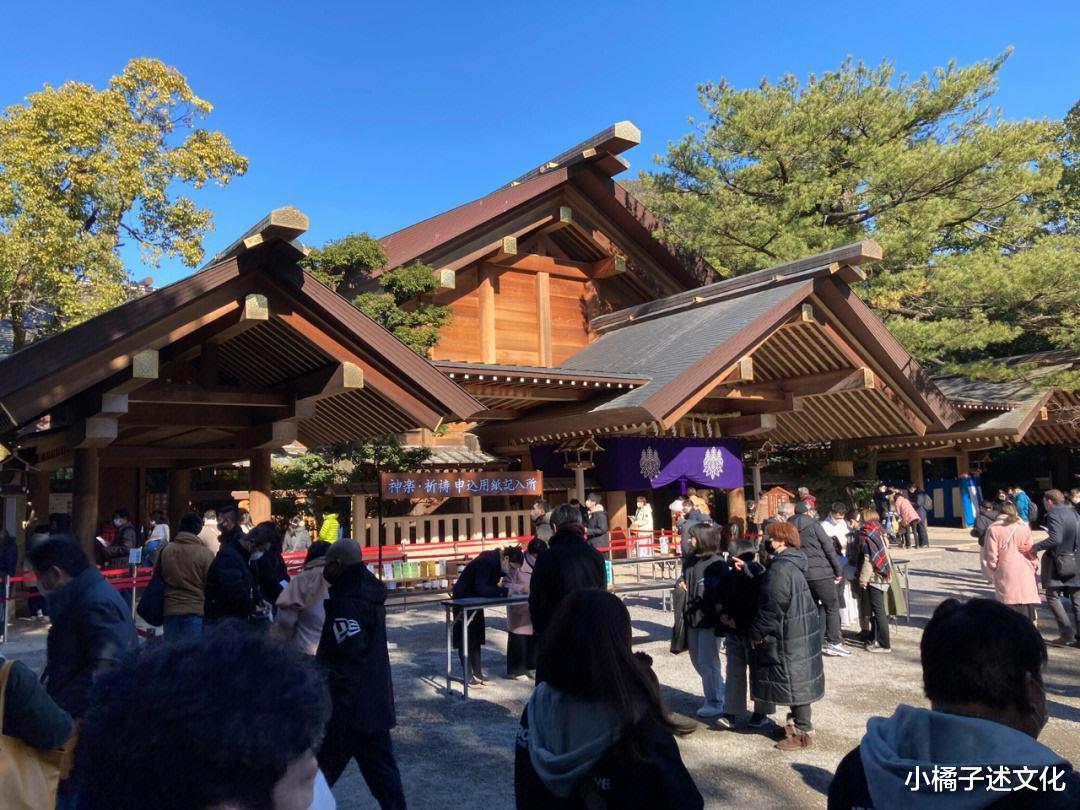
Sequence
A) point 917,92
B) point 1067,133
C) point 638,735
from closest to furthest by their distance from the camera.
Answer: point 638,735 < point 917,92 < point 1067,133

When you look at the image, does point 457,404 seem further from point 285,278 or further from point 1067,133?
point 1067,133

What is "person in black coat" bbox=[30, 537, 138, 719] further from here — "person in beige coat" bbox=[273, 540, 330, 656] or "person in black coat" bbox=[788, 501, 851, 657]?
"person in black coat" bbox=[788, 501, 851, 657]

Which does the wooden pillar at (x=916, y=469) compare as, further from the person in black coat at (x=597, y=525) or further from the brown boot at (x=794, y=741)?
the brown boot at (x=794, y=741)

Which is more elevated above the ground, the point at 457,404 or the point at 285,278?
the point at 285,278

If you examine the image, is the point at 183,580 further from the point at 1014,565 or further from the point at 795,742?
the point at 1014,565

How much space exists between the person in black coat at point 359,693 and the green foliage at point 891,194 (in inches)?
584

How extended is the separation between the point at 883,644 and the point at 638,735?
7.04 metres

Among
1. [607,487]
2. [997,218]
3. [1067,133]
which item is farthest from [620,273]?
Answer: [1067,133]

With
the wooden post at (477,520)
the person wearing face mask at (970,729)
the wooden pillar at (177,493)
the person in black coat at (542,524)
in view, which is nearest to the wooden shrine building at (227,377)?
the person in black coat at (542,524)

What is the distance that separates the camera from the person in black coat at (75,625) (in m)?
3.40

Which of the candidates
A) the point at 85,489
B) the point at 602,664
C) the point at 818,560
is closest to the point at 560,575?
the point at 602,664

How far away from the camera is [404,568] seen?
12.7 metres

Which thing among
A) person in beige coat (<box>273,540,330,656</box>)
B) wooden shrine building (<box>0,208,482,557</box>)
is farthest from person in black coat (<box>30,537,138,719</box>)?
wooden shrine building (<box>0,208,482,557</box>)

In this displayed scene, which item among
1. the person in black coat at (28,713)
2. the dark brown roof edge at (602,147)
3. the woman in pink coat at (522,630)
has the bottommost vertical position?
the woman in pink coat at (522,630)
